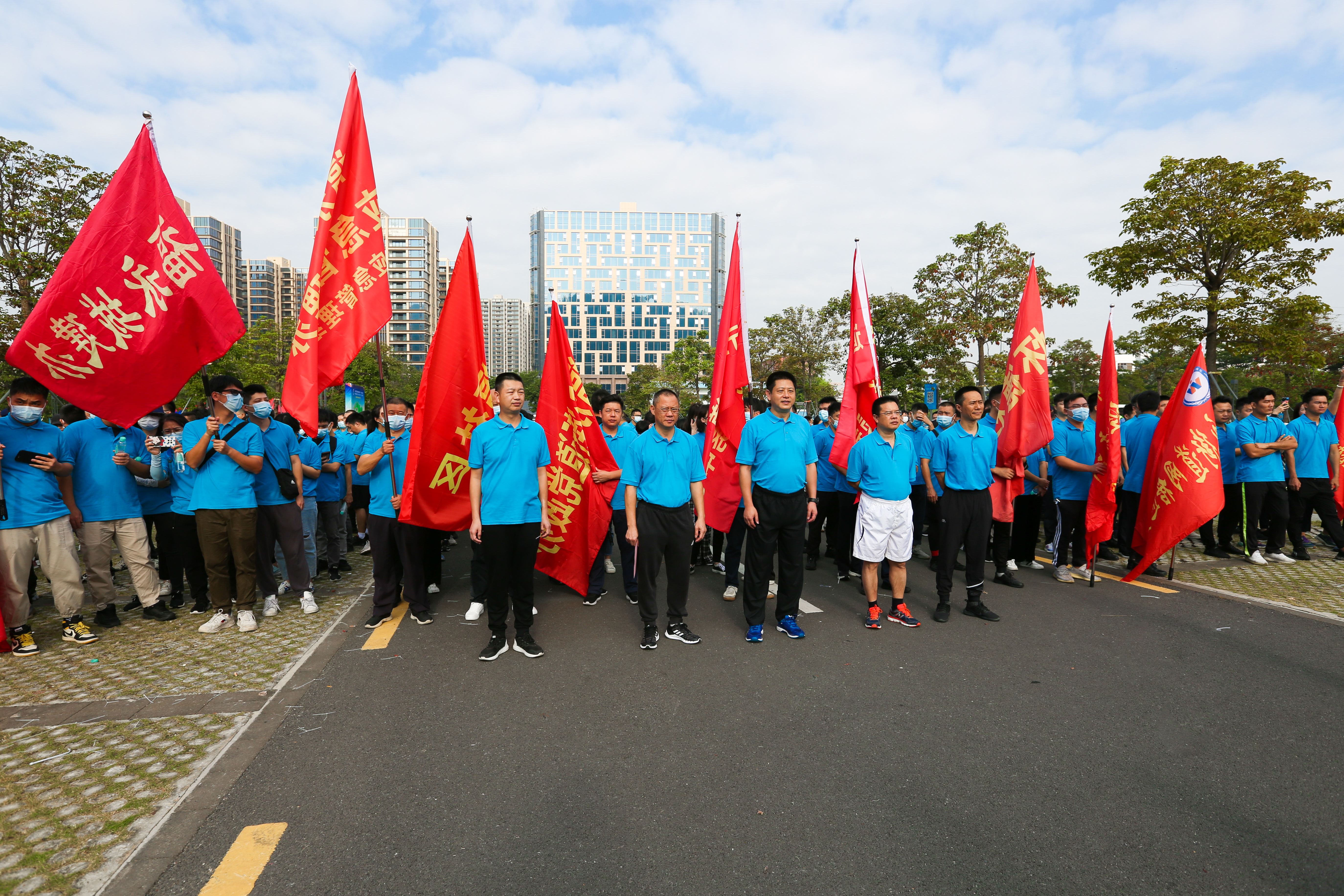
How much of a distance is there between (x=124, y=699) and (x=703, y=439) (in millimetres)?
6097

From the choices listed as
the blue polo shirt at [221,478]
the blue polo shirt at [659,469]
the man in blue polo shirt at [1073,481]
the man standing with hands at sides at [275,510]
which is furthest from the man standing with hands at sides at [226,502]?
the man in blue polo shirt at [1073,481]

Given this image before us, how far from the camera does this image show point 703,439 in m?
8.61

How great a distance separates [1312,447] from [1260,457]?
1.01 metres

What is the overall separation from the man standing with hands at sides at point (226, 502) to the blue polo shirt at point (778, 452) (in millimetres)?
3870

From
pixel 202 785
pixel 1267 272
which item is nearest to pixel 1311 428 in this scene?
pixel 1267 272

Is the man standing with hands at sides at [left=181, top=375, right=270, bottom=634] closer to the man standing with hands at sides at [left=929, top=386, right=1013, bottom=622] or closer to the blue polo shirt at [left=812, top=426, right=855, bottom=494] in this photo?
the blue polo shirt at [left=812, top=426, right=855, bottom=494]

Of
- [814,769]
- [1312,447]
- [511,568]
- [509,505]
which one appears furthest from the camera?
[1312,447]

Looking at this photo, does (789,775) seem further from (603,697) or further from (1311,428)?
(1311,428)

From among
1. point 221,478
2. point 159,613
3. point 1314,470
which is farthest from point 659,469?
point 1314,470

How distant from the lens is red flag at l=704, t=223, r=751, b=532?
6.78m

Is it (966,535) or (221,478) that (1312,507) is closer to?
(966,535)

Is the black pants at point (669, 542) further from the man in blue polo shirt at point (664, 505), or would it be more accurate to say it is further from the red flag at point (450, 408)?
the red flag at point (450, 408)

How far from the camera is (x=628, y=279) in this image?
12356cm

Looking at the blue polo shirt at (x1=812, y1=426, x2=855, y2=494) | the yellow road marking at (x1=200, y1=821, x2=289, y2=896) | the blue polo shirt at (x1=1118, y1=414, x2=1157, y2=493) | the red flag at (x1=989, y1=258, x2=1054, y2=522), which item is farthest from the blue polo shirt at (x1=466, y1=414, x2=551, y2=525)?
the blue polo shirt at (x1=1118, y1=414, x2=1157, y2=493)
